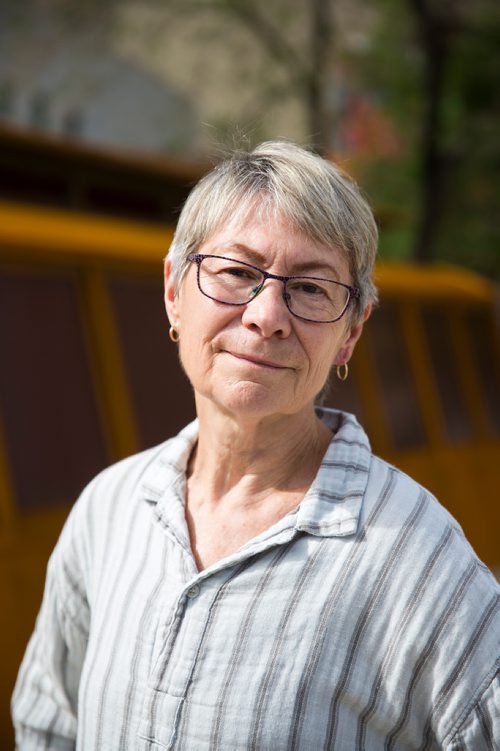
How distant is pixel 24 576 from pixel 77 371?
1.03 m

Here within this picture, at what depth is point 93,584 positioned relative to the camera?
6.38ft

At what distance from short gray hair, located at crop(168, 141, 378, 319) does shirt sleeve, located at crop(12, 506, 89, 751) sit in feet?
2.34

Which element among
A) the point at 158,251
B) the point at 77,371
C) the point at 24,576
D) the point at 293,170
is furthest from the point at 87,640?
the point at 158,251

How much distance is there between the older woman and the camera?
1599 millimetres

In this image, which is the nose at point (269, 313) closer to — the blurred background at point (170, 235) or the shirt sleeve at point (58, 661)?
the blurred background at point (170, 235)

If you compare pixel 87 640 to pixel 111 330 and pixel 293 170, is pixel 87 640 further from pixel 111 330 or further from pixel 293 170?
pixel 111 330

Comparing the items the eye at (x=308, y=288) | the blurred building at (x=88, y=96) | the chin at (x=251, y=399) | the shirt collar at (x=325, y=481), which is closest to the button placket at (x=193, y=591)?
the shirt collar at (x=325, y=481)

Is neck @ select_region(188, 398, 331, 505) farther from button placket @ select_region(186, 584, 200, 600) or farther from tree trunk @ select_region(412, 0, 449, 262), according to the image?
tree trunk @ select_region(412, 0, 449, 262)

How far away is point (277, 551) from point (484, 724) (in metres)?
0.46

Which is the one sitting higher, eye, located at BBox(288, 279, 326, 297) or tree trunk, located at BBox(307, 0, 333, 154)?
tree trunk, located at BBox(307, 0, 333, 154)

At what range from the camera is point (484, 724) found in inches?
61.2

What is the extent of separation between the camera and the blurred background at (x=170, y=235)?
4.17 metres

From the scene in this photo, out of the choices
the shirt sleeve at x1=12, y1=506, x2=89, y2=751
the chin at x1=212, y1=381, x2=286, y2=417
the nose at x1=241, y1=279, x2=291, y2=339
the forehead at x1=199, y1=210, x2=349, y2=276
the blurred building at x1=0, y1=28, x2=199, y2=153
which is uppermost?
the blurred building at x1=0, y1=28, x2=199, y2=153

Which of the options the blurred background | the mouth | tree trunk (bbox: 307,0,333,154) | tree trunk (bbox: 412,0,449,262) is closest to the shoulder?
the mouth
